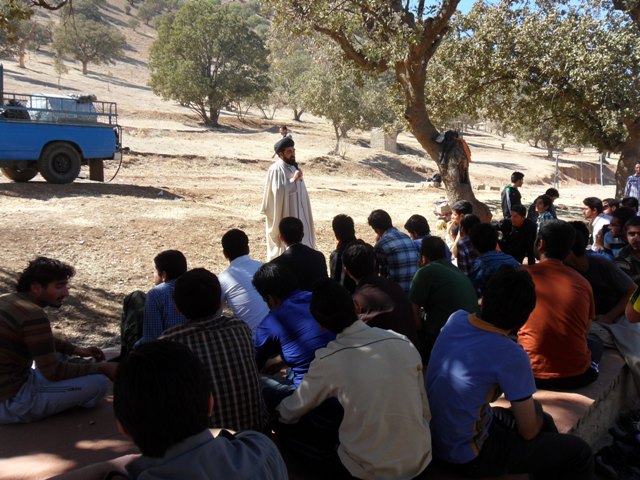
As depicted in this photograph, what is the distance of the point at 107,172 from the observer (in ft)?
59.4

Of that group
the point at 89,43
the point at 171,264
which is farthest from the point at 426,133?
the point at 89,43

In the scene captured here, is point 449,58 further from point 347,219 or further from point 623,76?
point 347,219

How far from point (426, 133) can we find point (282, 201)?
581 centimetres

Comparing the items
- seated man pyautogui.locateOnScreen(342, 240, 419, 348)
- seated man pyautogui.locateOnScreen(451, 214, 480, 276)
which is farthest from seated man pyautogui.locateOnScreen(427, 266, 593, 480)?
seated man pyautogui.locateOnScreen(451, 214, 480, 276)

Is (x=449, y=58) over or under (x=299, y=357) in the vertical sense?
over

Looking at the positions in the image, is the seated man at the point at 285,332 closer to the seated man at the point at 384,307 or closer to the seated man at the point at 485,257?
the seated man at the point at 384,307

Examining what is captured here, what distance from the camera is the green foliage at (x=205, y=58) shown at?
3148 cm

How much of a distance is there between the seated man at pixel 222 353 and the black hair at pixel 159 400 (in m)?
1.05

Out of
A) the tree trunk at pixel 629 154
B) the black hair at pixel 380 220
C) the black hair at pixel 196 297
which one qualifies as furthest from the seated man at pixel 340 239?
the tree trunk at pixel 629 154

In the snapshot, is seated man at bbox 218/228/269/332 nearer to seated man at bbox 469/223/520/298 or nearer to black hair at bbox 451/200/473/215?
seated man at bbox 469/223/520/298

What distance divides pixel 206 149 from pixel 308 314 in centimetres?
2208

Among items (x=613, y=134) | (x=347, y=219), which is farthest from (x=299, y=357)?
(x=613, y=134)

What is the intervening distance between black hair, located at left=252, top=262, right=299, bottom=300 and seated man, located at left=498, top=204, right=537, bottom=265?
435 cm

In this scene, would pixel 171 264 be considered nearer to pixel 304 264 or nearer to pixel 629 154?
pixel 304 264
